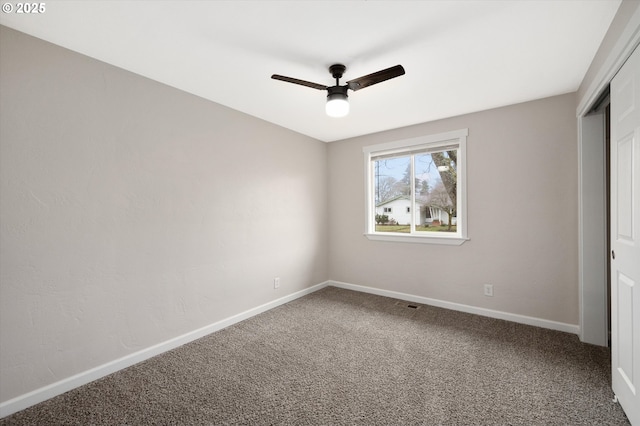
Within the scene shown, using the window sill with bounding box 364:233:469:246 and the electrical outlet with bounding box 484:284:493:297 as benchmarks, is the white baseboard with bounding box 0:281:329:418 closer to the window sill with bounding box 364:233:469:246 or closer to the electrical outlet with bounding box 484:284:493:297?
the window sill with bounding box 364:233:469:246

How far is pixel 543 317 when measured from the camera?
2.92 m

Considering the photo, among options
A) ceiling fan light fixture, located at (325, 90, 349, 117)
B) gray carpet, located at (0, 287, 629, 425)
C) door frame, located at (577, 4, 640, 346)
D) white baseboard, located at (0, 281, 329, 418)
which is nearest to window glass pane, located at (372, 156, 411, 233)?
gray carpet, located at (0, 287, 629, 425)

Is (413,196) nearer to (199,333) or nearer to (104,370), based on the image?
(199,333)

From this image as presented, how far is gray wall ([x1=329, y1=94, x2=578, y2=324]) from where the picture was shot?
280 cm

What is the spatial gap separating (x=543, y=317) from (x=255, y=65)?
379cm

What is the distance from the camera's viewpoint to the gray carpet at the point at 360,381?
1699 millimetres

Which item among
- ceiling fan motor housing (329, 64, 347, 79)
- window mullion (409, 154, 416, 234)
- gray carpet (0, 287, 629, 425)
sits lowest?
gray carpet (0, 287, 629, 425)

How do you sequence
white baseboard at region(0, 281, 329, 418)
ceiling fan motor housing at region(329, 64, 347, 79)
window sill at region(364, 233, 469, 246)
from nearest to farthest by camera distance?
white baseboard at region(0, 281, 329, 418), ceiling fan motor housing at region(329, 64, 347, 79), window sill at region(364, 233, 469, 246)

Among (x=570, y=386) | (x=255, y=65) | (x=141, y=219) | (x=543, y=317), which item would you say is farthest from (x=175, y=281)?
(x=543, y=317)

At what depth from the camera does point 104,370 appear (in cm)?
212

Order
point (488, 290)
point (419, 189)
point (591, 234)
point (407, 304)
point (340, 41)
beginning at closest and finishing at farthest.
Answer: point (340, 41), point (591, 234), point (488, 290), point (407, 304), point (419, 189)

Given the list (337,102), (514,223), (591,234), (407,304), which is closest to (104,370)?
(337,102)

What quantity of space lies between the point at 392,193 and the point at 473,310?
186 centimetres

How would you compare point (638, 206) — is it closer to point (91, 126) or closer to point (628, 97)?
point (628, 97)
